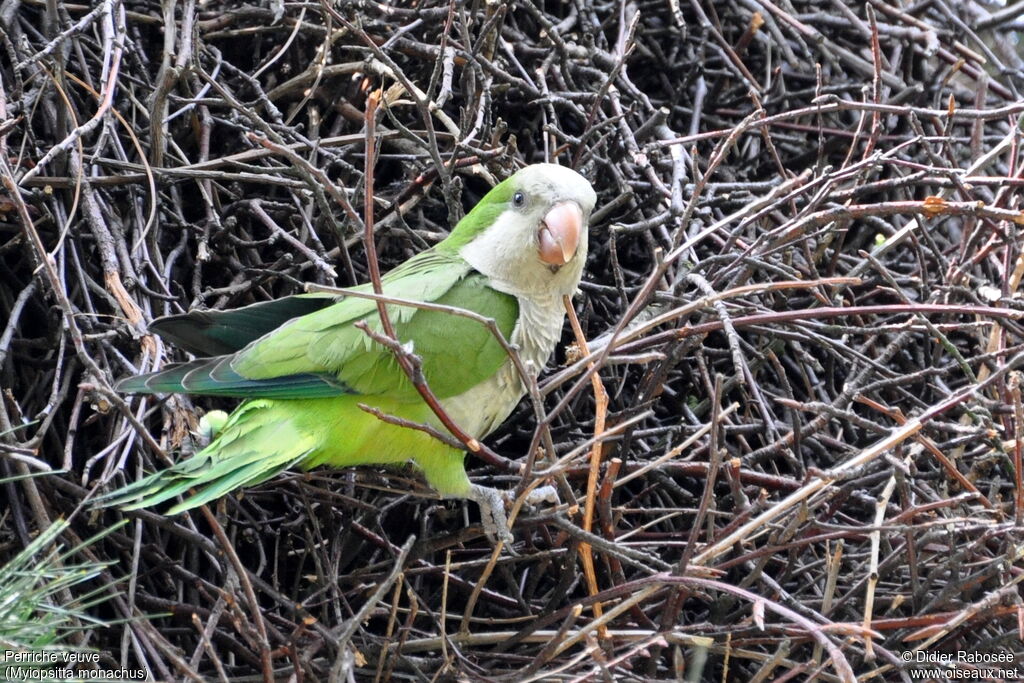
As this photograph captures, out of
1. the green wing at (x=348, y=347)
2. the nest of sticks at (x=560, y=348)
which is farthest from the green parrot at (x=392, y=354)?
the nest of sticks at (x=560, y=348)

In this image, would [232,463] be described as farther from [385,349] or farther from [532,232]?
[532,232]

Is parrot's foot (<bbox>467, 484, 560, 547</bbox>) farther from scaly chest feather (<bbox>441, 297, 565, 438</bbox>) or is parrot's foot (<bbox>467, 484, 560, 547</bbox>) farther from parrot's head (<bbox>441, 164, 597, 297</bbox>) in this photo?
parrot's head (<bbox>441, 164, 597, 297</bbox>)

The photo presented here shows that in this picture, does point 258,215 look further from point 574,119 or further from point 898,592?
point 898,592

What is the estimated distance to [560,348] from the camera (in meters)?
2.82

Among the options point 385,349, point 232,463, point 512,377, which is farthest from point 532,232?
point 232,463

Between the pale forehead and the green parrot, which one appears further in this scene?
the pale forehead

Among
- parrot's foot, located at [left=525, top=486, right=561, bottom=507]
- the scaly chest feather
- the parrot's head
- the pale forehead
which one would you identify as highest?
the pale forehead

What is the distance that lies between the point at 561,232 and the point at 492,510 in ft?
2.12

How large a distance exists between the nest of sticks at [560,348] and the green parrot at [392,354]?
10 cm

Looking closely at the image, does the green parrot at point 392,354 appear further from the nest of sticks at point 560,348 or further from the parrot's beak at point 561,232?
the nest of sticks at point 560,348

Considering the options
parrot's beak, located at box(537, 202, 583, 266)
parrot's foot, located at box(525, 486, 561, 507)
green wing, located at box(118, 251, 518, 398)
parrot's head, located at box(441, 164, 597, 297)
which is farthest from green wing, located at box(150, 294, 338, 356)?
parrot's foot, located at box(525, 486, 561, 507)

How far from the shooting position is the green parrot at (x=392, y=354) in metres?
2.13

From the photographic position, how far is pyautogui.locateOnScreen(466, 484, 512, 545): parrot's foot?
210 centimetres

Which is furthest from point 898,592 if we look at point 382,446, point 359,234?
point 359,234
